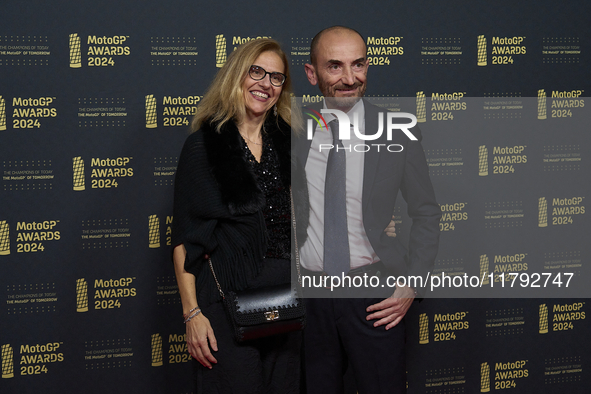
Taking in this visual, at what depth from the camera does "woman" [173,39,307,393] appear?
4.91ft

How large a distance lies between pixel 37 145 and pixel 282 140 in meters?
1.43

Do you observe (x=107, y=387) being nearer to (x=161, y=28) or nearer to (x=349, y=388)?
(x=349, y=388)

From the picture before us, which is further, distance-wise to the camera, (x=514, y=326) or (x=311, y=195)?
(x=514, y=326)

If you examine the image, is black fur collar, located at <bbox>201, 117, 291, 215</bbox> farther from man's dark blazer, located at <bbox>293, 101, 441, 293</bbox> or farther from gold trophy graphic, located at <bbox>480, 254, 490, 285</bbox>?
gold trophy graphic, located at <bbox>480, 254, 490, 285</bbox>

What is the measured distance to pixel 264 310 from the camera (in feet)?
4.85

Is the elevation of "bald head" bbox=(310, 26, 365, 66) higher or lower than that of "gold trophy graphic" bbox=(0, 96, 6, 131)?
higher

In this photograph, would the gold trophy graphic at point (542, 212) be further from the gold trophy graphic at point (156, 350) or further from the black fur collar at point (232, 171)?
the gold trophy graphic at point (156, 350)

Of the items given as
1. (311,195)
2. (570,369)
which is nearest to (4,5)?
(311,195)

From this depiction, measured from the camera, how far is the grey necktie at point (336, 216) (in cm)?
174

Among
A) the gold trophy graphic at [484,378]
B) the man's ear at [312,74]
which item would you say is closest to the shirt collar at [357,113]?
the man's ear at [312,74]

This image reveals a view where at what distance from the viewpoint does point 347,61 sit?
5.79 ft

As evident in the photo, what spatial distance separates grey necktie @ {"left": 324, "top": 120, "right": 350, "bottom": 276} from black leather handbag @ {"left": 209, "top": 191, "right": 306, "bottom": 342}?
0.81ft

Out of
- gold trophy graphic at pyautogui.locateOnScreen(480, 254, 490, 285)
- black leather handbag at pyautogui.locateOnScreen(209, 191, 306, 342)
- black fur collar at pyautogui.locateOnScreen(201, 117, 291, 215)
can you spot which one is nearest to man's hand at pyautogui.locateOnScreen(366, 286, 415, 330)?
black leather handbag at pyautogui.locateOnScreen(209, 191, 306, 342)

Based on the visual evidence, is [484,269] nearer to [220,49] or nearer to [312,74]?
[312,74]
